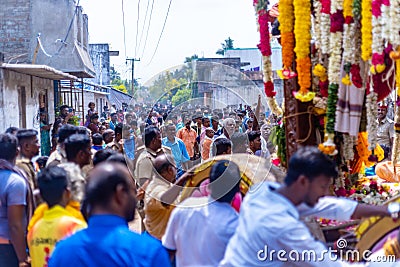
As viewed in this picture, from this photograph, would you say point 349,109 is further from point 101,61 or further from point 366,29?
point 101,61

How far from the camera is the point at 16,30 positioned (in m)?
18.5

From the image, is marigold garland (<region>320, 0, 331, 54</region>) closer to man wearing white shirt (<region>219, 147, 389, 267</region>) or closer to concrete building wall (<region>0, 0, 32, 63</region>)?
man wearing white shirt (<region>219, 147, 389, 267</region>)

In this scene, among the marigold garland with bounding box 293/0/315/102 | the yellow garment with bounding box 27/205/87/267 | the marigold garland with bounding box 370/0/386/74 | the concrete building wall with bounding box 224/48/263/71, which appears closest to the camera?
the yellow garment with bounding box 27/205/87/267

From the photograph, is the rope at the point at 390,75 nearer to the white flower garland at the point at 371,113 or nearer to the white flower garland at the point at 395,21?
the white flower garland at the point at 371,113

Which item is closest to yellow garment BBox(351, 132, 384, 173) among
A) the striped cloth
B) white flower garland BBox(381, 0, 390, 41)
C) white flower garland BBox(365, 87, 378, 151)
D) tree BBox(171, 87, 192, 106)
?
white flower garland BBox(365, 87, 378, 151)

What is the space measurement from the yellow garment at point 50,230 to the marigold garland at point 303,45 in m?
2.65

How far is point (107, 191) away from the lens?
104 inches

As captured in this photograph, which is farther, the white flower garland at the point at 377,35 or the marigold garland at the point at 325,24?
the marigold garland at the point at 325,24

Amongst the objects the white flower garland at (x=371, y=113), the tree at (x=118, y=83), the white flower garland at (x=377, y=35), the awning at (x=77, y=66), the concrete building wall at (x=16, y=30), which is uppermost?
the concrete building wall at (x=16, y=30)

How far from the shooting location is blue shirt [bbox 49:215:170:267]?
2543 millimetres

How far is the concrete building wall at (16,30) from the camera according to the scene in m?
18.2

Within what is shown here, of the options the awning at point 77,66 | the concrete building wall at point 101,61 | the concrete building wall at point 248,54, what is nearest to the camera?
the awning at point 77,66

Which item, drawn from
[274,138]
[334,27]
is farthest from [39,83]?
[334,27]

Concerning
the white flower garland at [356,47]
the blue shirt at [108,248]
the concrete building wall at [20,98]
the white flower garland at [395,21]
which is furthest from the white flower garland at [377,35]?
→ the concrete building wall at [20,98]
